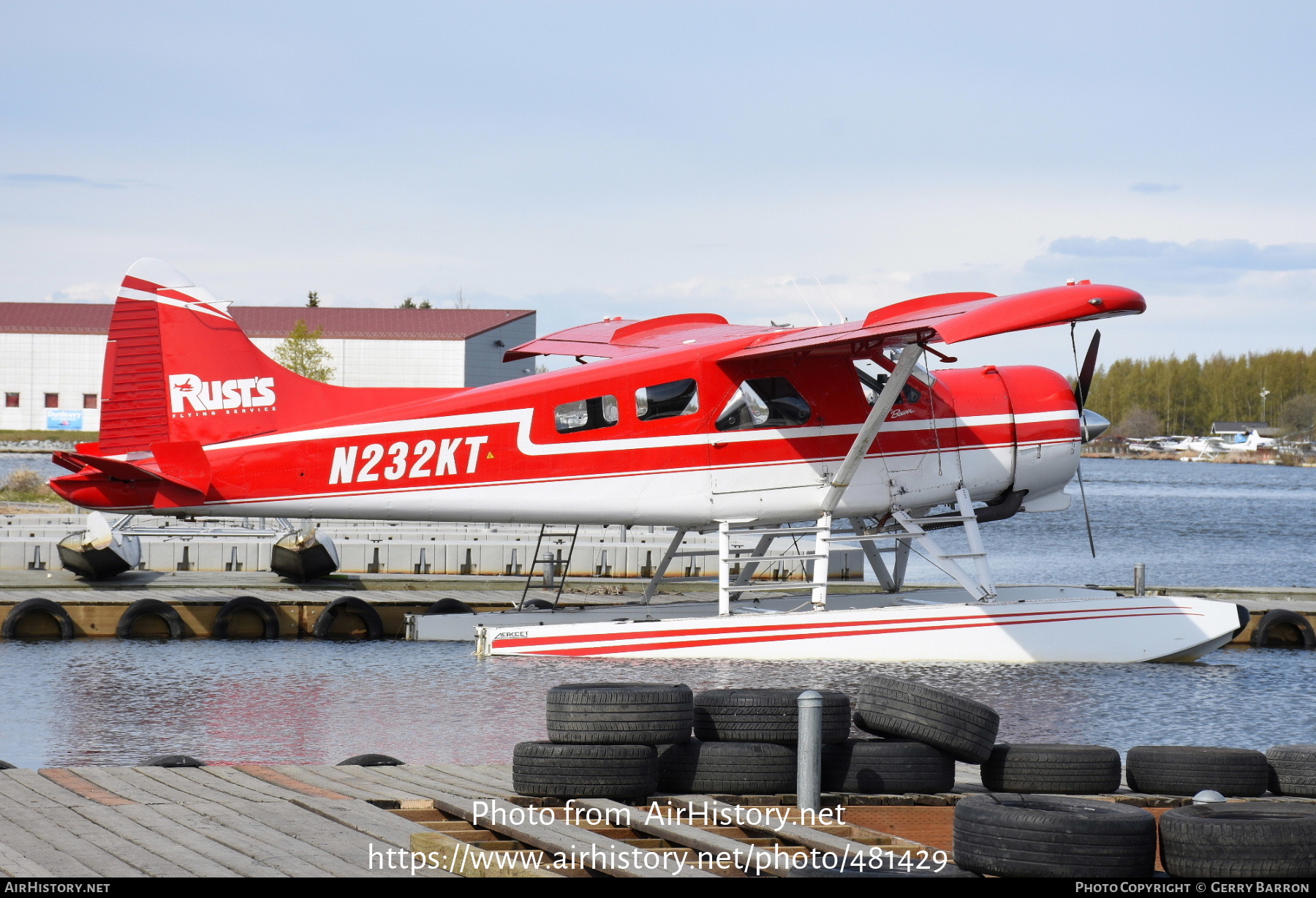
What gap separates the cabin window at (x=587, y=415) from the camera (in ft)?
45.2

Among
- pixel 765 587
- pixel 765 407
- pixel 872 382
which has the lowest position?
pixel 765 587

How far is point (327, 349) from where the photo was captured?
77.3 metres

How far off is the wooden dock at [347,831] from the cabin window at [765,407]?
23.4ft

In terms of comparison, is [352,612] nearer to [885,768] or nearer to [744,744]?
[744,744]

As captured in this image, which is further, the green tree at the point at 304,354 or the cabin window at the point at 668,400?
the green tree at the point at 304,354

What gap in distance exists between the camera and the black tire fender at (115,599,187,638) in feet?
50.5

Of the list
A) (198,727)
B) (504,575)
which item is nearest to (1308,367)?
(504,575)

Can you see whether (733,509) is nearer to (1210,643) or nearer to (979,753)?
(1210,643)

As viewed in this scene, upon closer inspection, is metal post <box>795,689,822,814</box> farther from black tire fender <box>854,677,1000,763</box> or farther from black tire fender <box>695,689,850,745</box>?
black tire fender <box>854,677,1000,763</box>

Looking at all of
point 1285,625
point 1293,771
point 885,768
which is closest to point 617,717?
point 885,768

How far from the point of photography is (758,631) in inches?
543

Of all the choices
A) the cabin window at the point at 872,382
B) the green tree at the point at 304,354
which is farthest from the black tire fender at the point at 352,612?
the green tree at the point at 304,354

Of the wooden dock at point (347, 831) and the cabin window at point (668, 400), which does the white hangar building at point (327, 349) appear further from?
the wooden dock at point (347, 831)

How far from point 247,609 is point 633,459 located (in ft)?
16.9
